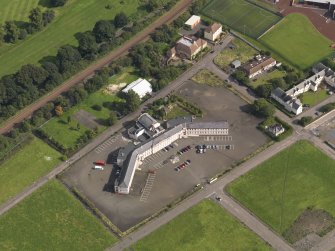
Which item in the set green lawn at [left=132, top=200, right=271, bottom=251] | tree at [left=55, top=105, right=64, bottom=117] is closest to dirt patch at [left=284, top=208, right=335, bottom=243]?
green lawn at [left=132, top=200, right=271, bottom=251]

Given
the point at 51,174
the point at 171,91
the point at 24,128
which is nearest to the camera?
the point at 51,174

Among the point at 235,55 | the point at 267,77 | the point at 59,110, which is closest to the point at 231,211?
the point at 267,77

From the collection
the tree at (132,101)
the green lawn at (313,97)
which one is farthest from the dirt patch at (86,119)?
the green lawn at (313,97)

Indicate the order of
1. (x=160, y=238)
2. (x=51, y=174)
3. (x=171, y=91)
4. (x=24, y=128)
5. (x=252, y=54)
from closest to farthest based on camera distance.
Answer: (x=160, y=238), (x=51, y=174), (x=24, y=128), (x=171, y=91), (x=252, y=54)

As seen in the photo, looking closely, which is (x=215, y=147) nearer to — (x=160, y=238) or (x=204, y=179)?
(x=204, y=179)

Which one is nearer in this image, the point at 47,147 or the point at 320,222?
the point at 320,222

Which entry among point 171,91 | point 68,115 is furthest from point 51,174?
point 171,91
